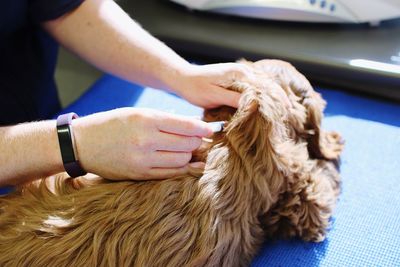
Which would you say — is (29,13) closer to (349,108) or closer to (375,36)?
(349,108)

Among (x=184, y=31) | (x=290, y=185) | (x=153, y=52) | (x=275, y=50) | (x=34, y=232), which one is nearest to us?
(x=34, y=232)

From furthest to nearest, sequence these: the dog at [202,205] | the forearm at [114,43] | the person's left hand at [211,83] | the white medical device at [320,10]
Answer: the white medical device at [320,10] → the forearm at [114,43] → the person's left hand at [211,83] → the dog at [202,205]

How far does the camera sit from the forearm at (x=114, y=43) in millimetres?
1165

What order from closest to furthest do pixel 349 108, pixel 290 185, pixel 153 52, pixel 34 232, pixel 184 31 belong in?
pixel 34 232 → pixel 290 185 → pixel 153 52 → pixel 349 108 → pixel 184 31

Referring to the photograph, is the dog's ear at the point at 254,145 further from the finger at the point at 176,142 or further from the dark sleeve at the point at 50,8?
the dark sleeve at the point at 50,8

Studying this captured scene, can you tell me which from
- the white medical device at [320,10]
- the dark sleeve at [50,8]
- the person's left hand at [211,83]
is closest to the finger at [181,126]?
the person's left hand at [211,83]

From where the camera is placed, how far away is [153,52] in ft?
3.81

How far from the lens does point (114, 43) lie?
3.97ft

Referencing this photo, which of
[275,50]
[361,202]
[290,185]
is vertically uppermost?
[275,50]

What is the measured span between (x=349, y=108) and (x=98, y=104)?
2.57 feet

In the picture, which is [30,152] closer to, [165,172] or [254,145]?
[165,172]

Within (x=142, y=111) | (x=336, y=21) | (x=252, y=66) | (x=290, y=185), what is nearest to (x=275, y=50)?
(x=336, y=21)

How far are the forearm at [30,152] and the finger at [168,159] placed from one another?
6.8 inches

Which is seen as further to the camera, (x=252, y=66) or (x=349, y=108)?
(x=349, y=108)
